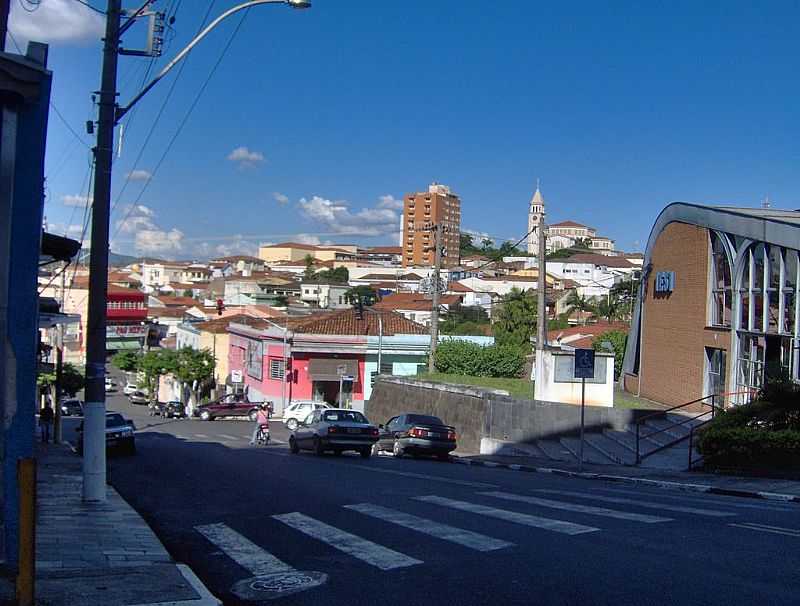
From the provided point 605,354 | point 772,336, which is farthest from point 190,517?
point 605,354

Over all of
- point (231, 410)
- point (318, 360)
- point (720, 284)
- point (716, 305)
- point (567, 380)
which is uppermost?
point (720, 284)

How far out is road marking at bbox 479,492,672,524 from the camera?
40.9ft

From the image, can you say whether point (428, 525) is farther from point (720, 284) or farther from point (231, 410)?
point (231, 410)

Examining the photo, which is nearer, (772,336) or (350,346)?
(772,336)

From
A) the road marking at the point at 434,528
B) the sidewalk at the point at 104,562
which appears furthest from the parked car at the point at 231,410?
the road marking at the point at 434,528

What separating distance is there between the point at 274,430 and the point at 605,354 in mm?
23998

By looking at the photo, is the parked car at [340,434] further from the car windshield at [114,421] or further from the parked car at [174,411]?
the parked car at [174,411]

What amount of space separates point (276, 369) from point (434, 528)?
166ft

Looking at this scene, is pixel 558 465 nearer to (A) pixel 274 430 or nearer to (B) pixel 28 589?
(B) pixel 28 589

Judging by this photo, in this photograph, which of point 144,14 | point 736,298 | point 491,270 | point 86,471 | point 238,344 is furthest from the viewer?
point 491,270

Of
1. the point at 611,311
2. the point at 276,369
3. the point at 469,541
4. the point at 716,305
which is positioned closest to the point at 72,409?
the point at 276,369

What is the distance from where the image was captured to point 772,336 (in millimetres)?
25266

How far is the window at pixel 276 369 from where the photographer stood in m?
60.9

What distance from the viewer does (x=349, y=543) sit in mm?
10914
